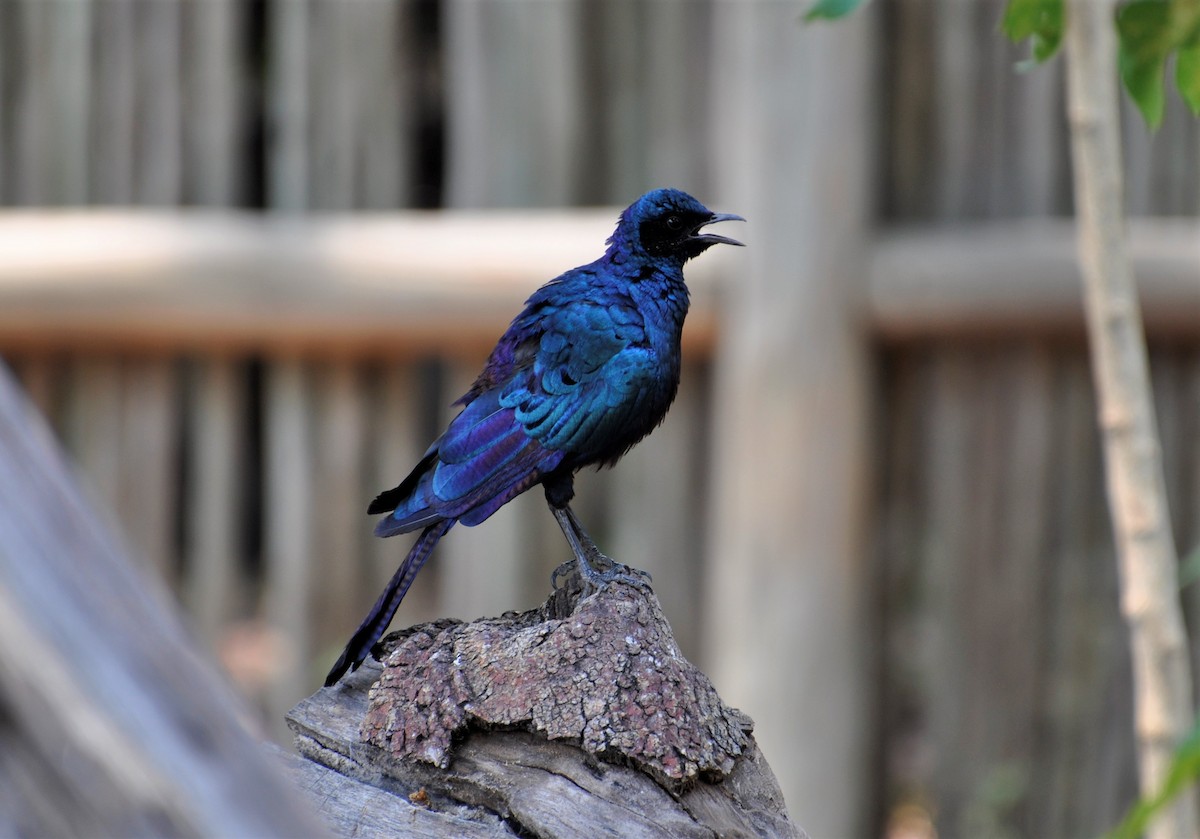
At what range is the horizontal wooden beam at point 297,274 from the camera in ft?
13.6

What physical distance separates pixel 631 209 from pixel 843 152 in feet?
4.54

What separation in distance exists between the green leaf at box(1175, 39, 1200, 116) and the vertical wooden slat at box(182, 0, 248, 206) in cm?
327

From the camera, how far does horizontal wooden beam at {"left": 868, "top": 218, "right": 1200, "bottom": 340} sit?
3.95 meters

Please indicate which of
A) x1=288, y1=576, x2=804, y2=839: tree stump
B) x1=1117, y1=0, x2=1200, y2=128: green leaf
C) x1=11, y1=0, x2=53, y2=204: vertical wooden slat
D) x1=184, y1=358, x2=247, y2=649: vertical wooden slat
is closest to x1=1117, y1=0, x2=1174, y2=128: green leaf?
x1=1117, y1=0, x2=1200, y2=128: green leaf

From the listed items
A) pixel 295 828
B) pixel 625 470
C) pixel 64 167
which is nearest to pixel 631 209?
pixel 625 470

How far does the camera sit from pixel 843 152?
4.08 metres

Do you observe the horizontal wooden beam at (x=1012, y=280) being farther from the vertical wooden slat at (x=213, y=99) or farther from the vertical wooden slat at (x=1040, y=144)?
the vertical wooden slat at (x=213, y=99)

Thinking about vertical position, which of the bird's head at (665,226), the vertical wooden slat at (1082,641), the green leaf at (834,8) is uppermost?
the green leaf at (834,8)

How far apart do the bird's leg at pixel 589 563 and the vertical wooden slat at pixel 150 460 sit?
83.8 inches

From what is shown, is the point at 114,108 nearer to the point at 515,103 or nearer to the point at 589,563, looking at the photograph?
the point at 515,103

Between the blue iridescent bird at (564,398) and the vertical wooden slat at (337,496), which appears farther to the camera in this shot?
the vertical wooden slat at (337,496)

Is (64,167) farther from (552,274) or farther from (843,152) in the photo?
(843,152)

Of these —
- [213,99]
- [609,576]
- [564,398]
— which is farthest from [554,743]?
[213,99]

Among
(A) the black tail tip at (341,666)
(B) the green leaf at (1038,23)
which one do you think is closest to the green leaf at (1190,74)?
(B) the green leaf at (1038,23)
